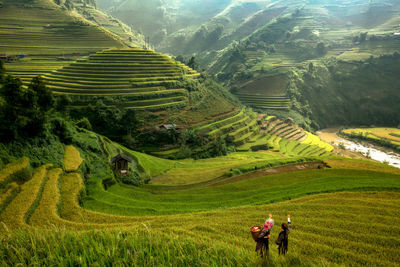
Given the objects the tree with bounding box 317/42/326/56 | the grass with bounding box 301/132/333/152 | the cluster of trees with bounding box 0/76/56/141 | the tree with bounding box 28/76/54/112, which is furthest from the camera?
the tree with bounding box 317/42/326/56

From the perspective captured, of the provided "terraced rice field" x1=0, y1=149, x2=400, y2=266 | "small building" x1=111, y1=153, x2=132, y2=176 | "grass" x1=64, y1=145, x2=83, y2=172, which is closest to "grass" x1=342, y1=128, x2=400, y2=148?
"terraced rice field" x1=0, y1=149, x2=400, y2=266

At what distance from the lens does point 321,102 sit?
109 metres

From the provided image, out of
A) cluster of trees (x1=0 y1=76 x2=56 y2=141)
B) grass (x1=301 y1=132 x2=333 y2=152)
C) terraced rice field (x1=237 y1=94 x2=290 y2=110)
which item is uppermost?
terraced rice field (x1=237 y1=94 x2=290 y2=110)

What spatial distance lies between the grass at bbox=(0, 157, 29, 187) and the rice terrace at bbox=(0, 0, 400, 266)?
126 mm

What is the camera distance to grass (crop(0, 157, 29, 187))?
13719 mm

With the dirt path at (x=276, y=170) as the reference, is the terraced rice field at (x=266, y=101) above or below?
above

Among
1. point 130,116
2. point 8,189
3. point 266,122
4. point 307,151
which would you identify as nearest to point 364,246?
point 8,189

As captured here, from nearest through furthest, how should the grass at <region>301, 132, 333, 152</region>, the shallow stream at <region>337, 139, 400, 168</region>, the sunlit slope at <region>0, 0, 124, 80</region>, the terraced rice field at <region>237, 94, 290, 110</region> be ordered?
the sunlit slope at <region>0, 0, 124, 80</region> < the shallow stream at <region>337, 139, 400, 168</region> < the grass at <region>301, 132, 333, 152</region> < the terraced rice field at <region>237, 94, 290, 110</region>

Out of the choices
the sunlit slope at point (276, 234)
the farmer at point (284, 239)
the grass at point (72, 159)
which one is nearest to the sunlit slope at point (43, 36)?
the grass at point (72, 159)

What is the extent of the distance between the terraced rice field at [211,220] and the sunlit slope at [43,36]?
178 ft

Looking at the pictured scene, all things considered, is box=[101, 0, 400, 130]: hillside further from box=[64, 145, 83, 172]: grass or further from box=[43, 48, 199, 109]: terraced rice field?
box=[64, 145, 83, 172]: grass

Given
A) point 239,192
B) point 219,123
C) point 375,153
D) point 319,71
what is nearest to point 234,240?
point 239,192

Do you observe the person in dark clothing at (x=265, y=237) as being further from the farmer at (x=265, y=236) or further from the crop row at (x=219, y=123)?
the crop row at (x=219, y=123)

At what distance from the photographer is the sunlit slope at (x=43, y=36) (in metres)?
61.5
